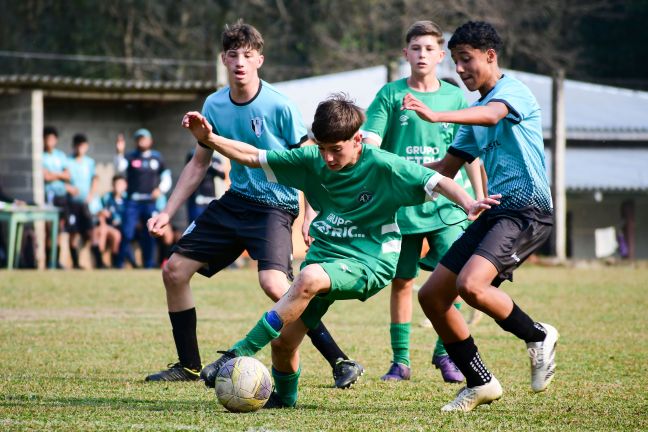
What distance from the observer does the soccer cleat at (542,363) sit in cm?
598

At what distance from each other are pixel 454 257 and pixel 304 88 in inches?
846

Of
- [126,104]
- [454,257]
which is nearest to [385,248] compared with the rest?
[454,257]

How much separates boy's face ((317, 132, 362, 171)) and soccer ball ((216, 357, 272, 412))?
1096 millimetres

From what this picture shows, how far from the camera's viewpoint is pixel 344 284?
573 cm

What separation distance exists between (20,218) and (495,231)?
13.1m

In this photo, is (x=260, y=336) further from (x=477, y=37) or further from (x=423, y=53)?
(x=423, y=53)

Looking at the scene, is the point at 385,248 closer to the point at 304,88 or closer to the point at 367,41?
the point at 304,88

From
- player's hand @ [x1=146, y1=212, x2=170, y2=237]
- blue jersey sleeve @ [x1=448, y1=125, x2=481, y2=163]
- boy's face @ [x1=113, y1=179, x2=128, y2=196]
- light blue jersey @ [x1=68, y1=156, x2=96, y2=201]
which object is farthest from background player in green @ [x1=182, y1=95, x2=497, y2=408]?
light blue jersey @ [x1=68, y1=156, x2=96, y2=201]

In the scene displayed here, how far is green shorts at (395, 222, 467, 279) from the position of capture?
771cm

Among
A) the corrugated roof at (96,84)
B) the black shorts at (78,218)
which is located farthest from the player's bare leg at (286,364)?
the corrugated roof at (96,84)

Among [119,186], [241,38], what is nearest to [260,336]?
[241,38]

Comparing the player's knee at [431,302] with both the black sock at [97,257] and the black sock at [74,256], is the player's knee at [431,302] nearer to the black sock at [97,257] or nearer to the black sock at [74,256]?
the black sock at [97,257]

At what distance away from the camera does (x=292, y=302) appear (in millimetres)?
5707

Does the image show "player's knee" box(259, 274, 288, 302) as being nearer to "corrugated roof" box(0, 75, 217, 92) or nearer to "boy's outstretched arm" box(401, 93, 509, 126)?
"boy's outstretched arm" box(401, 93, 509, 126)
